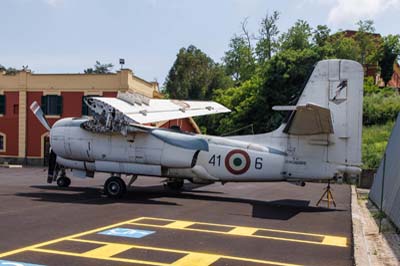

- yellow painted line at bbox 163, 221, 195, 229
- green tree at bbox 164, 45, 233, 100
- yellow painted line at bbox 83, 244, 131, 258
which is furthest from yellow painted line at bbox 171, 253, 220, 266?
green tree at bbox 164, 45, 233, 100

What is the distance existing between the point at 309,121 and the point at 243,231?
16.3 ft

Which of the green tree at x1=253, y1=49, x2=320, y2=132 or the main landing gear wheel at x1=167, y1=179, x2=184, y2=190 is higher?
the green tree at x1=253, y1=49, x2=320, y2=132

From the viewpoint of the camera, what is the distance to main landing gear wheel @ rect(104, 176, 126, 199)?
1636cm

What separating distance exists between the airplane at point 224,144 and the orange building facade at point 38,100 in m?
22.5

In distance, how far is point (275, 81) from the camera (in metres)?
46.2

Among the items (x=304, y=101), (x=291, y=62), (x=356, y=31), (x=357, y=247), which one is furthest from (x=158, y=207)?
(x=356, y=31)

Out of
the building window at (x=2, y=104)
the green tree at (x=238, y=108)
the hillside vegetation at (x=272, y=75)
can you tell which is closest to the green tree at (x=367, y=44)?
the hillside vegetation at (x=272, y=75)

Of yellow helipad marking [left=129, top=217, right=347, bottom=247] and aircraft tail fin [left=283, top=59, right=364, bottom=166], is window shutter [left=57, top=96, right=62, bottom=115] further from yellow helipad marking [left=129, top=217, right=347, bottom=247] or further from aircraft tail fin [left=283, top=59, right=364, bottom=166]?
yellow helipad marking [left=129, top=217, right=347, bottom=247]

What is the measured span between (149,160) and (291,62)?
106ft

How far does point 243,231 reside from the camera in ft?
34.6

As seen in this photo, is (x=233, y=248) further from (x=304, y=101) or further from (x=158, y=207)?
(x=304, y=101)

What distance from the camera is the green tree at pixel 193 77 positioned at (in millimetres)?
72875

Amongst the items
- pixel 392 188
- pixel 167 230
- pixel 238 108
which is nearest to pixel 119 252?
pixel 167 230

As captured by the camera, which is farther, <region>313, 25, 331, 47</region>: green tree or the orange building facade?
<region>313, 25, 331, 47</region>: green tree
